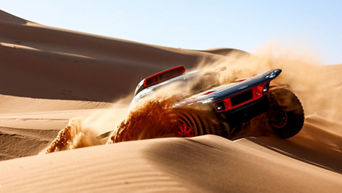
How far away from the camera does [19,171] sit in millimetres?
3297

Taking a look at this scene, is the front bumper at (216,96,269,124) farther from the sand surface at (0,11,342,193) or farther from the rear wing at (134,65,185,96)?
the rear wing at (134,65,185,96)

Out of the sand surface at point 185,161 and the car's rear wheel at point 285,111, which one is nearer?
the sand surface at point 185,161

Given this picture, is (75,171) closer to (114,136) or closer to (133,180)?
(133,180)

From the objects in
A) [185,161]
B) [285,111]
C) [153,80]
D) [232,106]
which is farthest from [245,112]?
[153,80]

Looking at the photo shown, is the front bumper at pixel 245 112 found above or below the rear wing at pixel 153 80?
below

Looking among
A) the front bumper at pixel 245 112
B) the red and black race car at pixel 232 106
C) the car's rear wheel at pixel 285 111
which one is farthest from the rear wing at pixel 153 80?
the front bumper at pixel 245 112

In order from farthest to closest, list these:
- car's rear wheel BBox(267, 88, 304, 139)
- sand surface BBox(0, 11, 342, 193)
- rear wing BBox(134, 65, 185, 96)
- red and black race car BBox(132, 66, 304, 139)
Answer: rear wing BBox(134, 65, 185, 96), car's rear wheel BBox(267, 88, 304, 139), red and black race car BBox(132, 66, 304, 139), sand surface BBox(0, 11, 342, 193)

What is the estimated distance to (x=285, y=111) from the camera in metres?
6.11

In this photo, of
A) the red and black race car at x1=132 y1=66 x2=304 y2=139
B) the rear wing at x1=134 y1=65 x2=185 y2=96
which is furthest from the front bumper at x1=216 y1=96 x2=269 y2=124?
→ the rear wing at x1=134 y1=65 x2=185 y2=96

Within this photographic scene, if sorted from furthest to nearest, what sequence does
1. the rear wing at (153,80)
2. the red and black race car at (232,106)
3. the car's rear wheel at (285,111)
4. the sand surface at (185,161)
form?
the rear wing at (153,80) < the car's rear wheel at (285,111) < the red and black race car at (232,106) < the sand surface at (185,161)

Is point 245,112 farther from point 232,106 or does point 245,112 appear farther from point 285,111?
point 285,111

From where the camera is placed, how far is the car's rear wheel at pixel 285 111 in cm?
606

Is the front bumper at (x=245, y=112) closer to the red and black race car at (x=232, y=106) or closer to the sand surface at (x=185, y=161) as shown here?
the red and black race car at (x=232, y=106)

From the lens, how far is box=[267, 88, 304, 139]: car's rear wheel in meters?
6.06
